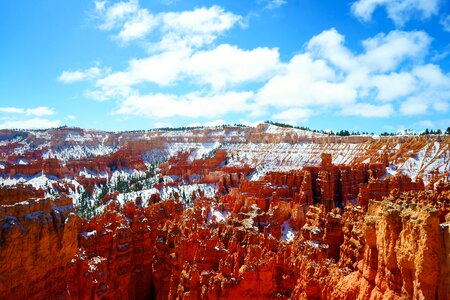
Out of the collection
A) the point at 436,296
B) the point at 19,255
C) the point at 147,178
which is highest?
the point at 19,255

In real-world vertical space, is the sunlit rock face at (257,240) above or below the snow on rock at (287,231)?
above

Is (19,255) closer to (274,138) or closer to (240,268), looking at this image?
(240,268)

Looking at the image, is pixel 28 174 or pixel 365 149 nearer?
pixel 365 149

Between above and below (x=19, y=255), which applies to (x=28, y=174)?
below

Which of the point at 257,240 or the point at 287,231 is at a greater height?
the point at 257,240

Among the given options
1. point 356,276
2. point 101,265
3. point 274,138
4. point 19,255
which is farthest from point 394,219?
point 274,138

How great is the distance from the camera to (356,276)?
1592 centimetres

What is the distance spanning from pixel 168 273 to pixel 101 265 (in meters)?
6.64

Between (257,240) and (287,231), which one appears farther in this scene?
(287,231)

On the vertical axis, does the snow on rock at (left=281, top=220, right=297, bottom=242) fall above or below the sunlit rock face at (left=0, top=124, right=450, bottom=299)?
below

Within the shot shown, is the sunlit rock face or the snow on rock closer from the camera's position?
the sunlit rock face

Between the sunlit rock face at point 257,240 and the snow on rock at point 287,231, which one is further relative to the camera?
the snow on rock at point 287,231

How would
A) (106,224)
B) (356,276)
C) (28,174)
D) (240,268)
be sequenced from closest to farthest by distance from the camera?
(356,276)
(240,268)
(106,224)
(28,174)

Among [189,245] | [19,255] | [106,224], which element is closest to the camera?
[19,255]
